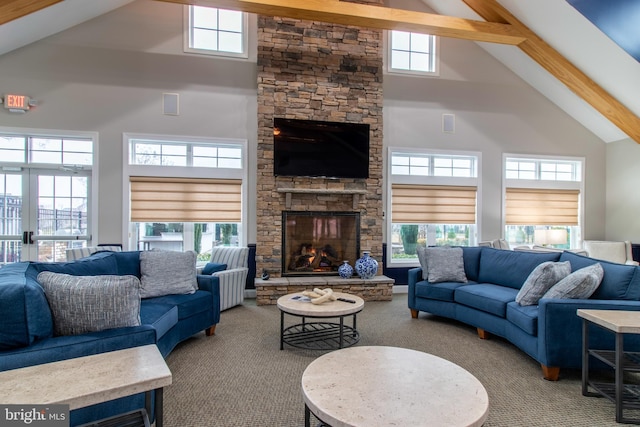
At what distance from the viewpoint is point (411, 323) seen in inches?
164

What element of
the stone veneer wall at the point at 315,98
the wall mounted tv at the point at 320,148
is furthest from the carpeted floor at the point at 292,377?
the wall mounted tv at the point at 320,148

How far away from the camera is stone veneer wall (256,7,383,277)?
5305 millimetres

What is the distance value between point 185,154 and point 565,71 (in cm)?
622

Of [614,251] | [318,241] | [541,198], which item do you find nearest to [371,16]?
[318,241]

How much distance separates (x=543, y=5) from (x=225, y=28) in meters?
4.68

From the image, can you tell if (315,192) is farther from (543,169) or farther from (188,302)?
(543,169)

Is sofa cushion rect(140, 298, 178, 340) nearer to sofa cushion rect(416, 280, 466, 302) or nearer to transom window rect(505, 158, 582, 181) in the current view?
sofa cushion rect(416, 280, 466, 302)

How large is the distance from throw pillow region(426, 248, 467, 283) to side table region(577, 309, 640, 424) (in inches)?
69.2

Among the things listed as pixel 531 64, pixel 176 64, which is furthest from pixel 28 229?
pixel 531 64

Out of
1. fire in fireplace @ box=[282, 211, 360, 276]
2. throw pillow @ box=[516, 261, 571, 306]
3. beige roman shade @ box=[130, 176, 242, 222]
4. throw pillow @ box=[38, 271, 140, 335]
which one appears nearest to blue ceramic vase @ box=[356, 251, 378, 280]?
fire in fireplace @ box=[282, 211, 360, 276]

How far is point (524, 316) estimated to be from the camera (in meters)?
2.99

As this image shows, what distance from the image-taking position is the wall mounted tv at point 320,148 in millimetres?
5324

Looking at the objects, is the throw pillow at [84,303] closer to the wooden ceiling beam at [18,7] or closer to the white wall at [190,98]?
the white wall at [190,98]

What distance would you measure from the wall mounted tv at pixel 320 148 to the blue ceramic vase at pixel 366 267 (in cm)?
137
